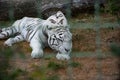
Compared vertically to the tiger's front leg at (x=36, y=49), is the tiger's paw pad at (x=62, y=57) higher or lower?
lower

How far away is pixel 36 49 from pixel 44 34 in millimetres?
386

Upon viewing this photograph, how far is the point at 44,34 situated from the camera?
5254 millimetres

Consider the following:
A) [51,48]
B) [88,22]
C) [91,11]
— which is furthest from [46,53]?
[91,11]

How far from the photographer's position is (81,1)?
643 cm

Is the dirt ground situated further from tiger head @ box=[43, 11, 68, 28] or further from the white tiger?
tiger head @ box=[43, 11, 68, 28]

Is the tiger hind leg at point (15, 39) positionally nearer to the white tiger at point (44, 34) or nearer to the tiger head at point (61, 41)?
the white tiger at point (44, 34)

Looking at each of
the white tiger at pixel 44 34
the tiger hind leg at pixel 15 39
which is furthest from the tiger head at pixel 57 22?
the tiger hind leg at pixel 15 39

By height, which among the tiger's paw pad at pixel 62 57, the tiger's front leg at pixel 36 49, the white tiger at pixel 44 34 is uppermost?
the white tiger at pixel 44 34

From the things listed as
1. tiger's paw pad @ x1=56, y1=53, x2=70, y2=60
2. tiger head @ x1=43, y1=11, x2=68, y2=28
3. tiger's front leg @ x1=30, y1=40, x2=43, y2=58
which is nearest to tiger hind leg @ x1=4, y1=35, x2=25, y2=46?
tiger's front leg @ x1=30, y1=40, x2=43, y2=58

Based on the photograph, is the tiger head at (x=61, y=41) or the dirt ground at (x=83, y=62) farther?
the tiger head at (x=61, y=41)

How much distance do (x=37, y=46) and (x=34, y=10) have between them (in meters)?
1.29

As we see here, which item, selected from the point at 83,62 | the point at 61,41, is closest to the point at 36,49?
the point at 61,41

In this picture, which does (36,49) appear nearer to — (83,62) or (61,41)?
(61,41)

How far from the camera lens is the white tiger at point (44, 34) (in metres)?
4.85
